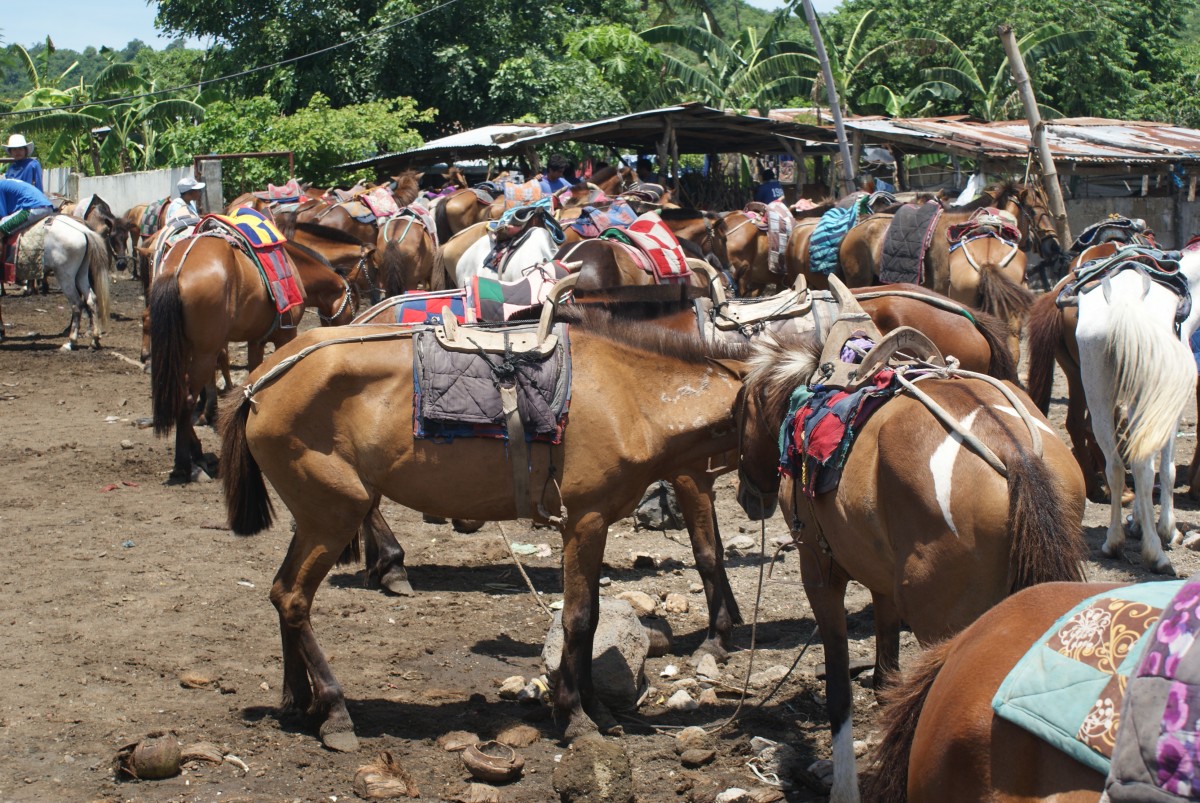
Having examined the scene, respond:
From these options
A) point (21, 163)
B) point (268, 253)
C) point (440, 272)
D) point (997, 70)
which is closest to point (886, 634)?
point (268, 253)

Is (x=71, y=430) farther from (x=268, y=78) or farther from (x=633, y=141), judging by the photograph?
(x=268, y=78)

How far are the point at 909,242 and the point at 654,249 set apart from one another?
295 cm

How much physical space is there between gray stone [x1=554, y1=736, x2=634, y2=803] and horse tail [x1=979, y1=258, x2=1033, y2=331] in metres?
5.26

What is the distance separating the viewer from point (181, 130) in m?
27.5

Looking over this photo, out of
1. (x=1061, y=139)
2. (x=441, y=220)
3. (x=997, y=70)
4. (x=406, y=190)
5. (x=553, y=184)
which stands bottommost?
(x=441, y=220)

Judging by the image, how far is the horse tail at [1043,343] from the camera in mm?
7211

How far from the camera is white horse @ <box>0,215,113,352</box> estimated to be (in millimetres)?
14820

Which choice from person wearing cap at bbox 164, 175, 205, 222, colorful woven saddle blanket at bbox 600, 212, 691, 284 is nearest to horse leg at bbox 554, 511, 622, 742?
colorful woven saddle blanket at bbox 600, 212, 691, 284

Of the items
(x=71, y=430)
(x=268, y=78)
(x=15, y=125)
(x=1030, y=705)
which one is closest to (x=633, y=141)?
(x=71, y=430)

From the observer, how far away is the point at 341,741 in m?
4.36

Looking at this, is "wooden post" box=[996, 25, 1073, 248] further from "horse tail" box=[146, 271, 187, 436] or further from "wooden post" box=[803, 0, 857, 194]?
"horse tail" box=[146, 271, 187, 436]

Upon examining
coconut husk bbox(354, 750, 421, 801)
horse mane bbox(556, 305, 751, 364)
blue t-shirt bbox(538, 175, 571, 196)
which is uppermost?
blue t-shirt bbox(538, 175, 571, 196)

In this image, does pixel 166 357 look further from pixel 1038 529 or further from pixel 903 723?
pixel 903 723

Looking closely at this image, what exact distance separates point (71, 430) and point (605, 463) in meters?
7.34
